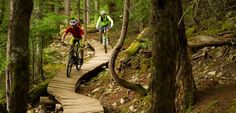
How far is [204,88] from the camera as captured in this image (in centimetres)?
902

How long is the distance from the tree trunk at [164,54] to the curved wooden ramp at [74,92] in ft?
16.0

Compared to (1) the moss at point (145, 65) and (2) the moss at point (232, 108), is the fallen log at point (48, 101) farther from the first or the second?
(2) the moss at point (232, 108)

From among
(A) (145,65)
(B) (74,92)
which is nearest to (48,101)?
(B) (74,92)

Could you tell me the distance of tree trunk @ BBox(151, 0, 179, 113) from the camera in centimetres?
543

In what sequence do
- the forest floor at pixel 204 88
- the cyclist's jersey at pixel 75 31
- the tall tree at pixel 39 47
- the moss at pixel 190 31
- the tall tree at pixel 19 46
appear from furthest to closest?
the tall tree at pixel 39 47 < the cyclist's jersey at pixel 75 31 < the moss at pixel 190 31 < the forest floor at pixel 204 88 < the tall tree at pixel 19 46

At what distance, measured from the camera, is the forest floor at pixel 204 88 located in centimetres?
820

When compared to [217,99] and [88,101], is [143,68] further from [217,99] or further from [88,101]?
[217,99]

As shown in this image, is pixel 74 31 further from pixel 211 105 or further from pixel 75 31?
pixel 211 105

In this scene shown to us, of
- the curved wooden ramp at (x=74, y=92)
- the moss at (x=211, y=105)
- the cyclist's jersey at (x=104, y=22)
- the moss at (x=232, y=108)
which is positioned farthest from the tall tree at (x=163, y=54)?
the cyclist's jersey at (x=104, y=22)

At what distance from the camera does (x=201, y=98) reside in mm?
8648

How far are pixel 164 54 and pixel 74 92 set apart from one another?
25.6 feet

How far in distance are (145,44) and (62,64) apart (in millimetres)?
7238

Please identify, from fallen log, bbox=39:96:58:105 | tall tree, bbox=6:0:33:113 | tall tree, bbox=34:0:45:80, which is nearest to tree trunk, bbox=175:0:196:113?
tall tree, bbox=6:0:33:113

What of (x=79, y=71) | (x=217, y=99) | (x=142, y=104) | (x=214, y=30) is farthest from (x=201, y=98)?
(x=79, y=71)
